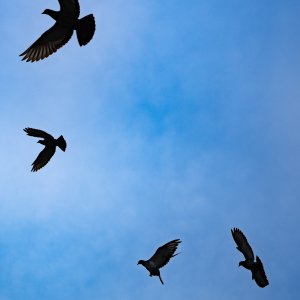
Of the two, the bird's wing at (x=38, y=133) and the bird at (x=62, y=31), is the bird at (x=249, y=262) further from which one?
the bird at (x=62, y=31)

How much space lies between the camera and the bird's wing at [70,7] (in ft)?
39.4

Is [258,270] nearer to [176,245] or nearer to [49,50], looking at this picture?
[176,245]

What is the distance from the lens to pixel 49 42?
1333cm

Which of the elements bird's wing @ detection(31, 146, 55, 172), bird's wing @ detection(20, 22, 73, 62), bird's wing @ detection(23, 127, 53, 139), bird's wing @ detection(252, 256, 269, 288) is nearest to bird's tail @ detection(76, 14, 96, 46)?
bird's wing @ detection(20, 22, 73, 62)

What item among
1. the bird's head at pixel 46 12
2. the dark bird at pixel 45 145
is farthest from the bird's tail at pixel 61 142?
the bird's head at pixel 46 12

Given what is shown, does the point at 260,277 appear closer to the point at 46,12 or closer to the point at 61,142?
the point at 61,142

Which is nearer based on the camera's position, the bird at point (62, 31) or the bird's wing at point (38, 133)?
the bird at point (62, 31)

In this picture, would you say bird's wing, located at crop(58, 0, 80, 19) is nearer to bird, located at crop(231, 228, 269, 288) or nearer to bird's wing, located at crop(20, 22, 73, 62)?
bird's wing, located at crop(20, 22, 73, 62)

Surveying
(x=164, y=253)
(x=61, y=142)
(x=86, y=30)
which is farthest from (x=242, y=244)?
(x=86, y=30)

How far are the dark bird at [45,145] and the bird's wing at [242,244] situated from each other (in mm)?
6181

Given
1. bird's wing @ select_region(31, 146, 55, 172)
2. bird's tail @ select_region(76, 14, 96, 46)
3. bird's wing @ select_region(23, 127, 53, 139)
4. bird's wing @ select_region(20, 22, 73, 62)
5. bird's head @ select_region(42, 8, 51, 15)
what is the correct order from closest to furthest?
bird's tail @ select_region(76, 14, 96, 46), bird's head @ select_region(42, 8, 51, 15), bird's wing @ select_region(20, 22, 73, 62), bird's wing @ select_region(23, 127, 53, 139), bird's wing @ select_region(31, 146, 55, 172)

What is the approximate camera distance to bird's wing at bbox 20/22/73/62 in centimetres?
1301

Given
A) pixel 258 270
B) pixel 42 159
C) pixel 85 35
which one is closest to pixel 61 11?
pixel 85 35

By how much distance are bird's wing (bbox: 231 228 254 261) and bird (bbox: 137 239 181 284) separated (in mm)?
1869
